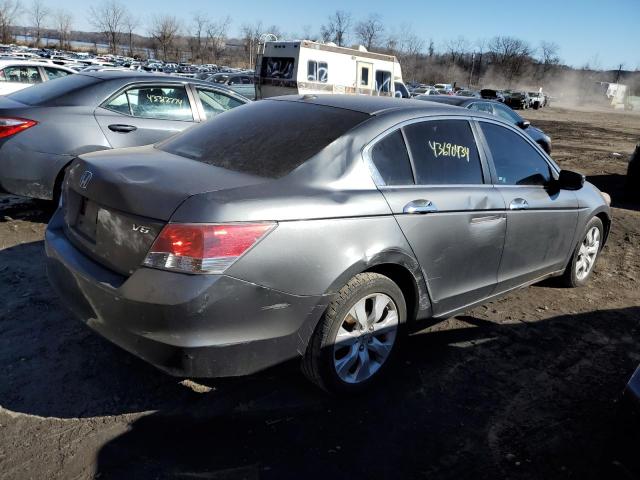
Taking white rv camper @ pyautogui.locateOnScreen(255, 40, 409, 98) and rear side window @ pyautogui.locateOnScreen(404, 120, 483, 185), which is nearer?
rear side window @ pyautogui.locateOnScreen(404, 120, 483, 185)

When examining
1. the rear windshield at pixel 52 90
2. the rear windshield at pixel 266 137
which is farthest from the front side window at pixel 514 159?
the rear windshield at pixel 52 90

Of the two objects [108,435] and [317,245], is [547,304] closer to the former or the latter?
[317,245]

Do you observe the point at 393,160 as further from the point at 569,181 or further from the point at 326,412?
the point at 569,181

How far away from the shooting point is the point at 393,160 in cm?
303

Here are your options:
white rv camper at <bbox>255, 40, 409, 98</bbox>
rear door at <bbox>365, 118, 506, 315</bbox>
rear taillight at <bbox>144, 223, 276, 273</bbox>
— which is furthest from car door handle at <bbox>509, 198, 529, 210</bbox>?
white rv camper at <bbox>255, 40, 409, 98</bbox>

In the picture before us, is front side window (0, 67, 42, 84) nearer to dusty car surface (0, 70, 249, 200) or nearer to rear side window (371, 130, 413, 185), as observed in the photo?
dusty car surface (0, 70, 249, 200)

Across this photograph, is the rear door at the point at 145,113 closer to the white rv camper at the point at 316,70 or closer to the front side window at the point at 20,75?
the front side window at the point at 20,75

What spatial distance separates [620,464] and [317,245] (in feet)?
5.29

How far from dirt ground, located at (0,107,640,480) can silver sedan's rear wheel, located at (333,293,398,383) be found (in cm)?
17

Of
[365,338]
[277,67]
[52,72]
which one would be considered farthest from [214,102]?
[277,67]

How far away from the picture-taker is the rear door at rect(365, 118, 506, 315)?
9.79 ft

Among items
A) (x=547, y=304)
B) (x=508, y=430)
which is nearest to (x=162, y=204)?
(x=508, y=430)

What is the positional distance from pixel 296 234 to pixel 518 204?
1.94 metres

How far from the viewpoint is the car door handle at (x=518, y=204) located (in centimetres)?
362
